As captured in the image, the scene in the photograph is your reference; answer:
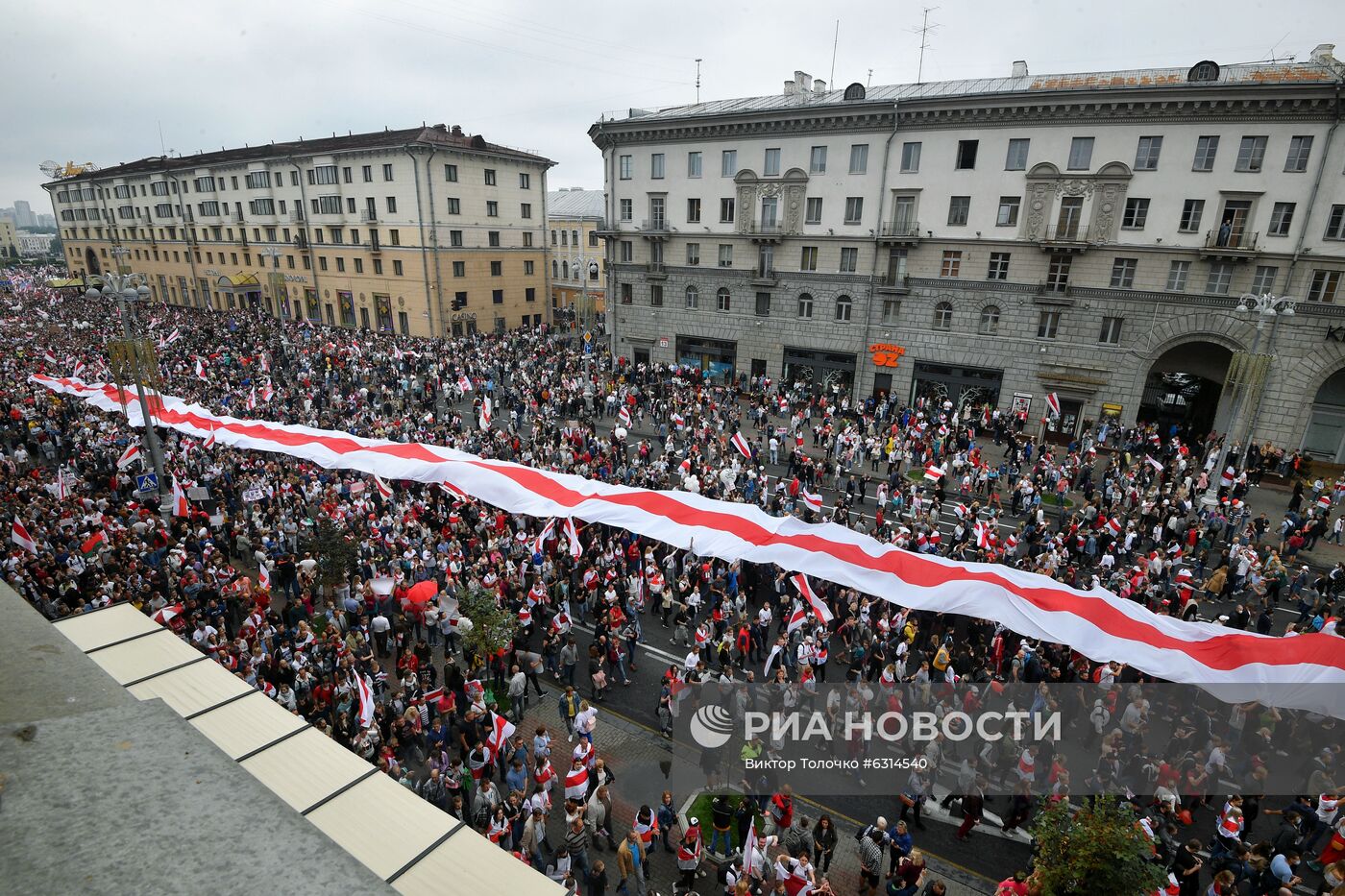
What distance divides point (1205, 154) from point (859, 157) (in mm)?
15957

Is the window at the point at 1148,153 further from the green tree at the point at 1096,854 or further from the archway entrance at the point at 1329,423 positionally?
the green tree at the point at 1096,854

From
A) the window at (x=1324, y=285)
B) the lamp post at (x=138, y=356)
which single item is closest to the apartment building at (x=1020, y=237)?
the window at (x=1324, y=285)

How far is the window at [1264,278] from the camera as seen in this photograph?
30.9m

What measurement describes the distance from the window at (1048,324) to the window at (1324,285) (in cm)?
982

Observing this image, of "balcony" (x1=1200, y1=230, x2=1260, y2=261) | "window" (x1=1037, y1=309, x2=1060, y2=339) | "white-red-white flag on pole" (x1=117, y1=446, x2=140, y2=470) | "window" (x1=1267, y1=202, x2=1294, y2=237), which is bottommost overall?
"white-red-white flag on pole" (x1=117, y1=446, x2=140, y2=470)

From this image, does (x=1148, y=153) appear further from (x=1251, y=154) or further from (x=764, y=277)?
(x=764, y=277)

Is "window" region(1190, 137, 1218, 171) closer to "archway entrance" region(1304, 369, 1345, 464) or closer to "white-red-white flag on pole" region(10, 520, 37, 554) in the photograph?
"archway entrance" region(1304, 369, 1345, 464)

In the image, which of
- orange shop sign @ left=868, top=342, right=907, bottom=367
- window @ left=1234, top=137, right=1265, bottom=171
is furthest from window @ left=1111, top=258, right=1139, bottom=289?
orange shop sign @ left=868, top=342, right=907, bottom=367

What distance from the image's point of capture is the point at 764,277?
42875 mm

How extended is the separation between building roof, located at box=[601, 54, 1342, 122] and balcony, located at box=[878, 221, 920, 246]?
6.28 metres

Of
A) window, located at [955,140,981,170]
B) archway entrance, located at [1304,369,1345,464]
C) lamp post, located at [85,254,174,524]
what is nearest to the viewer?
lamp post, located at [85,254,174,524]

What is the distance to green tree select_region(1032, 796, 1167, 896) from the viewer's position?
8375 millimetres

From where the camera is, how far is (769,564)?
19.2 meters

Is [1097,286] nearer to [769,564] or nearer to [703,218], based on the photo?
[703,218]
